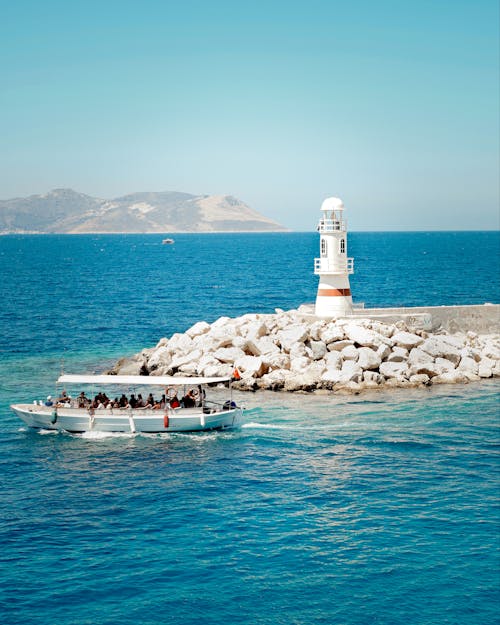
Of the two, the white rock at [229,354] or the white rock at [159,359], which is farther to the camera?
the white rock at [159,359]

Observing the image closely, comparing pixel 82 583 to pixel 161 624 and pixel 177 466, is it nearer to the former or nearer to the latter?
pixel 161 624

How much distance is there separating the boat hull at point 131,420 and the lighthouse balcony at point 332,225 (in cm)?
1617

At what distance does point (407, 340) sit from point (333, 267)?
21.7ft

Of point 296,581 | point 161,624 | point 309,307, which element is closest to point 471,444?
point 296,581

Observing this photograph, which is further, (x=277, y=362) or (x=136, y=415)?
(x=277, y=362)

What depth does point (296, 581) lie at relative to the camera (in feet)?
61.9

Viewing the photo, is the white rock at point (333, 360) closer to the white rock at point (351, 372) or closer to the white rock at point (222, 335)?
the white rock at point (351, 372)

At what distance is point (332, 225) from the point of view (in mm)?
45219

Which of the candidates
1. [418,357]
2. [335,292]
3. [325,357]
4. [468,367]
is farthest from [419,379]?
[335,292]

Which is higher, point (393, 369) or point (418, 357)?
point (418, 357)

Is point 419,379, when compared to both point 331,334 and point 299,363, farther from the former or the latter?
point 299,363

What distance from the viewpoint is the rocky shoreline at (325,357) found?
38906mm

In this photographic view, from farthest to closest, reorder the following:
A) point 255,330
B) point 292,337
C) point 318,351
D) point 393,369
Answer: point 255,330
point 292,337
point 318,351
point 393,369

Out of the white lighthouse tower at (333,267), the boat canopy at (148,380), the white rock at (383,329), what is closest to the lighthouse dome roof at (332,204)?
the white lighthouse tower at (333,267)
